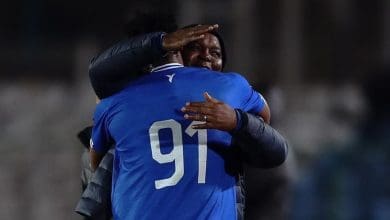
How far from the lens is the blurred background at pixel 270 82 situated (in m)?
5.93

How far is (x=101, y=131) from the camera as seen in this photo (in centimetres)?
288

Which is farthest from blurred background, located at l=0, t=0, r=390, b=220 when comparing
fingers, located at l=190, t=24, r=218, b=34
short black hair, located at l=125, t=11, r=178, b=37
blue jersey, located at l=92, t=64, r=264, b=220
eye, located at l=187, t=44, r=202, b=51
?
fingers, located at l=190, t=24, r=218, b=34

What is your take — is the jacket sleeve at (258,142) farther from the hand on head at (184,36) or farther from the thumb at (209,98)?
the hand on head at (184,36)

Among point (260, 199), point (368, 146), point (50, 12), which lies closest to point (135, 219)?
point (260, 199)

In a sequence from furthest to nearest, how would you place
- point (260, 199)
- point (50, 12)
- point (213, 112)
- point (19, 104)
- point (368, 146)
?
1. point (50, 12)
2. point (19, 104)
3. point (368, 146)
4. point (260, 199)
5. point (213, 112)

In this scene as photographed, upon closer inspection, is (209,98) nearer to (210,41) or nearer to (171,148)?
(171,148)

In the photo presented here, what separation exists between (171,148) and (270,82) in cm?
317

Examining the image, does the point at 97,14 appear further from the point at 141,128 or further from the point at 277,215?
the point at 141,128

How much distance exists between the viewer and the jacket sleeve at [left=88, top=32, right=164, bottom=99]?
8.86 ft

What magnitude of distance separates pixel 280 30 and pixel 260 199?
2726 millimetres

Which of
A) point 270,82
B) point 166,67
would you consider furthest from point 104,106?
point 270,82

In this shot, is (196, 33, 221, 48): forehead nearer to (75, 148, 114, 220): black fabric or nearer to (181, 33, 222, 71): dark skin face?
(181, 33, 222, 71): dark skin face

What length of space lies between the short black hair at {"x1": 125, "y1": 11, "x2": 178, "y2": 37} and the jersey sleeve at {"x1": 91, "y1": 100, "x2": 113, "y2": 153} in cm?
29

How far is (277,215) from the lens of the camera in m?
3.84
